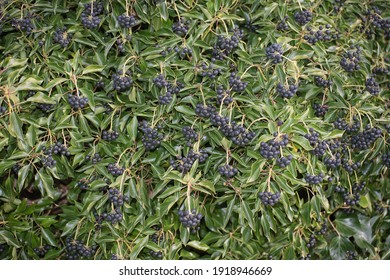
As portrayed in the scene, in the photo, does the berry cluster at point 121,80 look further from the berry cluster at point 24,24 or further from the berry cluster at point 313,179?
the berry cluster at point 313,179

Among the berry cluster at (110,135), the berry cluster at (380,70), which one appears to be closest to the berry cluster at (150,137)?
the berry cluster at (110,135)

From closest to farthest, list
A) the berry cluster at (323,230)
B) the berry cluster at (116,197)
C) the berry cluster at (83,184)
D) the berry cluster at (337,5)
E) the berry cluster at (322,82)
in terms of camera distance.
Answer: the berry cluster at (116,197) < the berry cluster at (83,184) < the berry cluster at (322,82) < the berry cluster at (323,230) < the berry cluster at (337,5)

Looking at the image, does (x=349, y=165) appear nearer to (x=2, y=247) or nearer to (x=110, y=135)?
(x=110, y=135)

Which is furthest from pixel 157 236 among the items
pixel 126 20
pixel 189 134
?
pixel 126 20

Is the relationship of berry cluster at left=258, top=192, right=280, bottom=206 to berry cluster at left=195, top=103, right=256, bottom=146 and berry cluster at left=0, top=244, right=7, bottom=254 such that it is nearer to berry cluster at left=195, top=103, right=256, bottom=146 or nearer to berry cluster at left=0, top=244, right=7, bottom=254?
berry cluster at left=195, top=103, right=256, bottom=146

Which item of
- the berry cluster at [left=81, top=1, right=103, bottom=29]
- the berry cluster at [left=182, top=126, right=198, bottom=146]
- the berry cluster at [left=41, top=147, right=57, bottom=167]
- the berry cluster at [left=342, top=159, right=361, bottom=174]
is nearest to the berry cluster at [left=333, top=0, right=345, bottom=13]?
the berry cluster at [left=342, top=159, right=361, bottom=174]

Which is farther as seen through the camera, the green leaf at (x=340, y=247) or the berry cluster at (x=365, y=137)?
the green leaf at (x=340, y=247)
